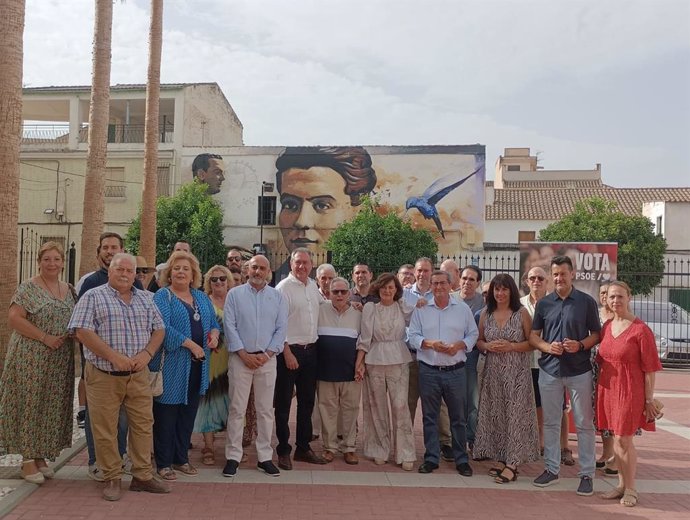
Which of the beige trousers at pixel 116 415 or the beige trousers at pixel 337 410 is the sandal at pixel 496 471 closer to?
the beige trousers at pixel 337 410

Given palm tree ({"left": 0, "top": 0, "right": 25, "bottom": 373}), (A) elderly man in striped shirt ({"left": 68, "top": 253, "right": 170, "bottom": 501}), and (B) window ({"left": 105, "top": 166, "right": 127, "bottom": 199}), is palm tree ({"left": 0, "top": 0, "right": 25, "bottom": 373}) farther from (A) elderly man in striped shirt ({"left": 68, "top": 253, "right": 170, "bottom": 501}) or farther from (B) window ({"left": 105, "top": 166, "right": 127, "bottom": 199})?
(B) window ({"left": 105, "top": 166, "right": 127, "bottom": 199})

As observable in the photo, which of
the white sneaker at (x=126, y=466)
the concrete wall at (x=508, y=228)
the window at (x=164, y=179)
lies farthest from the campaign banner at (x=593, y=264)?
the concrete wall at (x=508, y=228)

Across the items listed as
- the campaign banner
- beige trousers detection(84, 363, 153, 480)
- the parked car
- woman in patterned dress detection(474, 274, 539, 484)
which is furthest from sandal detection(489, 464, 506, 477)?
the parked car

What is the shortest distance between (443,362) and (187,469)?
254 cm

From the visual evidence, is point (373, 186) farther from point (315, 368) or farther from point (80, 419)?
point (315, 368)

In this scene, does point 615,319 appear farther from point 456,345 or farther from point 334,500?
point 334,500

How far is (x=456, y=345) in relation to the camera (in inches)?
243

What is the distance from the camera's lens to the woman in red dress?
17.9ft

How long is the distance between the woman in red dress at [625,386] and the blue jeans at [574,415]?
13cm

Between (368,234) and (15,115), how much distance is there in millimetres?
19540

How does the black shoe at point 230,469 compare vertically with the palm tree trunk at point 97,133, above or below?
below

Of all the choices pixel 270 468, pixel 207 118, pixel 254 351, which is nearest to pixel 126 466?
pixel 270 468

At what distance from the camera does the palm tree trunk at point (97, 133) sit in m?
10.9

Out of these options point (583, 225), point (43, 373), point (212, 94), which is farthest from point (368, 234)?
point (43, 373)
